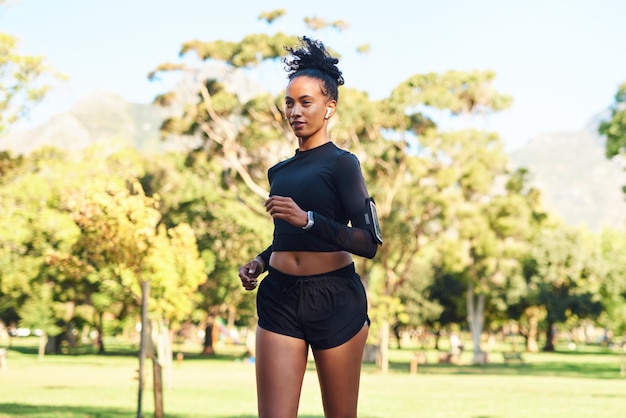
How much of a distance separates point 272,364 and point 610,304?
151ft

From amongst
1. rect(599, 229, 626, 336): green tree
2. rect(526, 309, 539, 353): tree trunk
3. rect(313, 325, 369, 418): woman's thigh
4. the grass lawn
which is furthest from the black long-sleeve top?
rect(526, 309, 539, 353): tree trunk

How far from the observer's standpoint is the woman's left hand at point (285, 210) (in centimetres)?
382

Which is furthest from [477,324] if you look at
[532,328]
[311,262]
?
[311,262]

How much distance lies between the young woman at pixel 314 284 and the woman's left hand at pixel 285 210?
277mm

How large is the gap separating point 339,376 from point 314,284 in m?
0.44

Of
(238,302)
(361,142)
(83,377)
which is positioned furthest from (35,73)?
(238,302)

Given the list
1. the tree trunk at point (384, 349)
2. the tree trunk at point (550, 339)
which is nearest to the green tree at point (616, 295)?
the tree trunk at point (384, 349)

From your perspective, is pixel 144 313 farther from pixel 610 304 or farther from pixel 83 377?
pixel 610 304

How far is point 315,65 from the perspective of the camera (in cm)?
447

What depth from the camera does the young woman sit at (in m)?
4.19

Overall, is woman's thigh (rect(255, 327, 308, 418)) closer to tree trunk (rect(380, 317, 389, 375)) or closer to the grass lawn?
the grass lawn

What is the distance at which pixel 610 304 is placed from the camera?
155 feet

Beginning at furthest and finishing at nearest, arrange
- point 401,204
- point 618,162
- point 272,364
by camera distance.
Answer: point 401,204 → point 618,162 → point 272,364

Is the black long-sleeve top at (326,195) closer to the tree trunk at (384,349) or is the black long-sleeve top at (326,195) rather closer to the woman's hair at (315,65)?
the woman's hair at (315,65)
